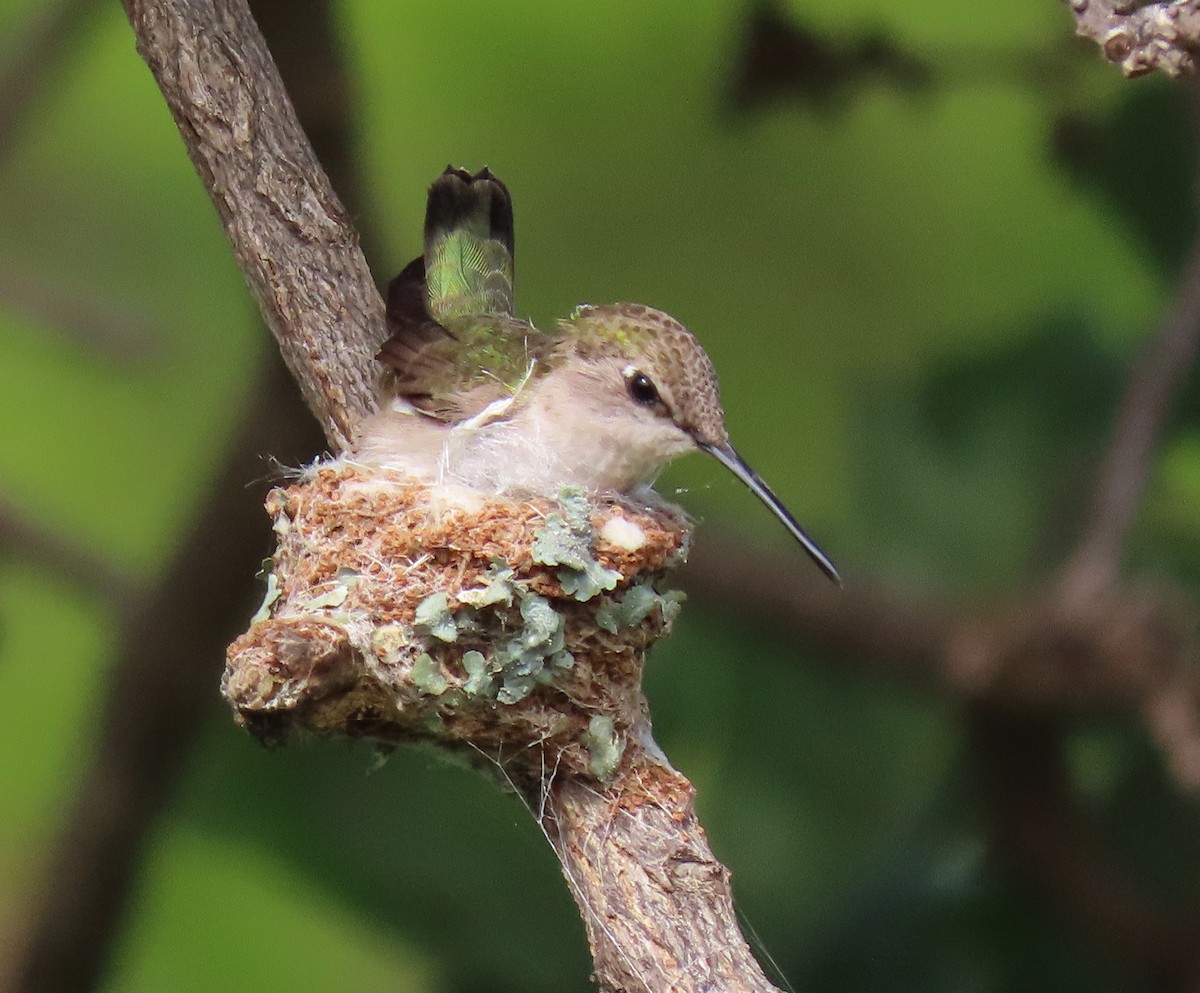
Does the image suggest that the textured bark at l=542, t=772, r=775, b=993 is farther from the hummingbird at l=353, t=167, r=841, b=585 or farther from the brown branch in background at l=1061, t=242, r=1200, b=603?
the brown branch in background at l=1061, t=242, r=1200, b=603

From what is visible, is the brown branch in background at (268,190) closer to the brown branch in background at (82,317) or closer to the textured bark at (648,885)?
the textured bark at (648,885)

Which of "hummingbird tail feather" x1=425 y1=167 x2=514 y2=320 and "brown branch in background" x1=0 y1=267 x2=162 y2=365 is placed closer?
"hummingbird tail feather" x1=425 y1=167 x2=514 y2=320

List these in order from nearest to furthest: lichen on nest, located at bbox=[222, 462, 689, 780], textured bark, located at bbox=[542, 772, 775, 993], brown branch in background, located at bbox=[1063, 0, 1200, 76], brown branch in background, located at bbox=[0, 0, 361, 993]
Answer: brown branch in background, located at bbox=[1063, 0, 1200, 76]
textured bark, located at bbox=[542, 772, 775, 993]
lichen on nest, located at bbox=[222, 462, 689, 780]
brown branch in background, located at bbox=[0, 0, 361, 993]

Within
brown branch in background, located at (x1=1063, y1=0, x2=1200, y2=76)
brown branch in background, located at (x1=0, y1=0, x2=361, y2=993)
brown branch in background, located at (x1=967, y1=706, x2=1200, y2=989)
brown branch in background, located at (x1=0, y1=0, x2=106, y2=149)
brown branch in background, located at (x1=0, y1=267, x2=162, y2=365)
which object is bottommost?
brown branch in background, located at (x1=0, y1=0, x2=361, y2=993)

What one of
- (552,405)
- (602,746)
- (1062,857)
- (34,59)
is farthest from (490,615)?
(34,59)

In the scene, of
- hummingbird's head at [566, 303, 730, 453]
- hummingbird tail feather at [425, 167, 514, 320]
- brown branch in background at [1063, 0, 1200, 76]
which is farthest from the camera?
hummingbird tail feather at [425, 167, 514, 320]

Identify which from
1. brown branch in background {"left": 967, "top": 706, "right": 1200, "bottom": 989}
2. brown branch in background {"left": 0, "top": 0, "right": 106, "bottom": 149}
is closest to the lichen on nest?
brown branch in background {"left": 967, "top": 706, "right": 1200, "bottom": 989}

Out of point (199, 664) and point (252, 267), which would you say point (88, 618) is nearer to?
point (199, 664)

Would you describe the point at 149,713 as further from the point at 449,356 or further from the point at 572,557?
the point at 572,557
